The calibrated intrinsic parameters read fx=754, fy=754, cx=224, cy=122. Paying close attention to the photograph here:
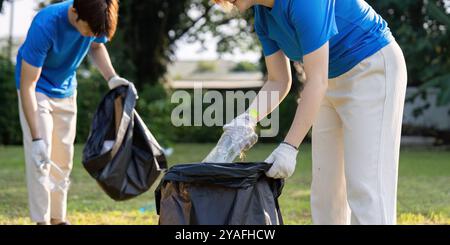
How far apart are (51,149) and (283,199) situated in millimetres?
2601

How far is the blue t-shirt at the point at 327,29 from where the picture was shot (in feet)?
9.61

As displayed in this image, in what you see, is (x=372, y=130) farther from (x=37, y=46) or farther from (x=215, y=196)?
(x=37, y=46)

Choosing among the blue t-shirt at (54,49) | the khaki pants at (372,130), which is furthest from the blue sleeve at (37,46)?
the khaki pants at (372,130)

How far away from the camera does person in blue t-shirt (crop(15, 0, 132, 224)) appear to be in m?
4.46

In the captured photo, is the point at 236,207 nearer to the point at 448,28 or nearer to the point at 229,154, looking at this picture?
the point at 229,154

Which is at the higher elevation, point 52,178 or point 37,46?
point 37,46

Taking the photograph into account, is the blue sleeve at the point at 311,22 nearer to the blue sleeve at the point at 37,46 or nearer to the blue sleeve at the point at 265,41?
the blue sleeve at the point at 265,41

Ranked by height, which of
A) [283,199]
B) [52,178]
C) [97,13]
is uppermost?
[97,13]

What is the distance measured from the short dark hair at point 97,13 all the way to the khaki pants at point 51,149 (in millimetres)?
665

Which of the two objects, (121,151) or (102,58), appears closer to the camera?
(121,151)

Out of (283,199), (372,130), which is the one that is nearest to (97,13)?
(372,130)

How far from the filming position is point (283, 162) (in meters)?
2.94

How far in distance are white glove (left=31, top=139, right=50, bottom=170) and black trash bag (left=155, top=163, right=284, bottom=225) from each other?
1850mm

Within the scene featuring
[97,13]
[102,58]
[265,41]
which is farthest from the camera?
[102,58]
